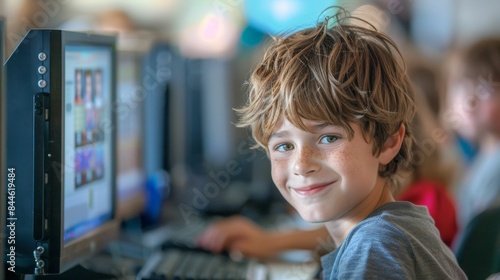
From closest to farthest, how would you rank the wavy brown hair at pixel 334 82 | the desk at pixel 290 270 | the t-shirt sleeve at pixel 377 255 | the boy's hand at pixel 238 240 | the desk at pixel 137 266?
the t-shirt sleeve at pixel 377 255
the wavy brown hair at pixel 334 82
the desk at pixel 137 266
the desk at pixel 290 270
the boy's hand at pixel 238 240

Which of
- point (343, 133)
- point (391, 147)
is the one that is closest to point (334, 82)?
point (343, 133)

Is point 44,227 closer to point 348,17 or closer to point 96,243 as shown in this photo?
point 96,243

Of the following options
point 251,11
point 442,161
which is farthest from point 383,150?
point 251,11

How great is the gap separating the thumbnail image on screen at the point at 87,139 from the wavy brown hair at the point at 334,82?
39 cm

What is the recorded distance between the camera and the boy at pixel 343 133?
1.12 metres

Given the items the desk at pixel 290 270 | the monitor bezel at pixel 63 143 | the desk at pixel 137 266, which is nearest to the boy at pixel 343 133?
the monitor bezel at pixel 63 143

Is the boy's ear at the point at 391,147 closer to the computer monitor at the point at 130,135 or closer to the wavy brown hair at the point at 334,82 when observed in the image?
the wavy brown hair at the point at 334,82

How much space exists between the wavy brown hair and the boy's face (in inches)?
0.7

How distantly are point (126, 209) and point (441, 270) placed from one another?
1385mm

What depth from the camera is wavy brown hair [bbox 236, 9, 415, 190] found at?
1.13 meters

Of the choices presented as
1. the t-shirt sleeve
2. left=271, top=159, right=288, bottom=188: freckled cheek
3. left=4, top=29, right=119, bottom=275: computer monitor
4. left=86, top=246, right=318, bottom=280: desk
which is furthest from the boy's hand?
the t-shirt sleeve

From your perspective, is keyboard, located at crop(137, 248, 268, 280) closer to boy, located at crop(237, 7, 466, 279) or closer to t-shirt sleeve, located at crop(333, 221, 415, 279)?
boy, located at crop(237, 7, 466, 279)

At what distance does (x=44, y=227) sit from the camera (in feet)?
4.19

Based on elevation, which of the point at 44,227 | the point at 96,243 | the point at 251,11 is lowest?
the point at 96,243
